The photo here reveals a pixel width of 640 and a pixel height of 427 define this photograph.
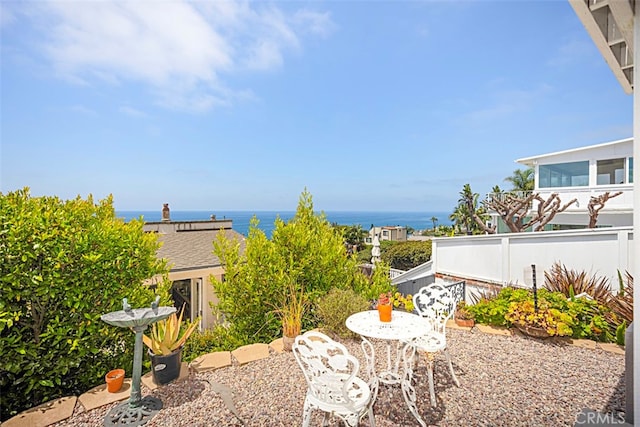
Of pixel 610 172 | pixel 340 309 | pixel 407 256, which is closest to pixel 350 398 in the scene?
pixel 340 309

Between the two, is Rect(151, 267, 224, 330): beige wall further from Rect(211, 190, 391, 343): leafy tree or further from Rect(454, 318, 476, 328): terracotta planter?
Rect(454, 318, 476, 328): terracotta planter

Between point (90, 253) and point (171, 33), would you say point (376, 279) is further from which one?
point (171, 33)

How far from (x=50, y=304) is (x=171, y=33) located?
15.1ft

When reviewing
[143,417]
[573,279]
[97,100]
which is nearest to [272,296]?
[143,417]

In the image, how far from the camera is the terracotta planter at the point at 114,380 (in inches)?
123

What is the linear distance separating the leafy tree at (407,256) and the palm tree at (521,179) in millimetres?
12603

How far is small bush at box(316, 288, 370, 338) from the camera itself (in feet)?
15.5

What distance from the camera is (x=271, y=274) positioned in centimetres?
501

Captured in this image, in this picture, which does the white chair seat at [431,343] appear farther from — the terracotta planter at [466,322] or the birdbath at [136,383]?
the birdbath at [136,383]

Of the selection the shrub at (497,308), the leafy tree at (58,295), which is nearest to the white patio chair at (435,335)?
the shrub at (497,308)

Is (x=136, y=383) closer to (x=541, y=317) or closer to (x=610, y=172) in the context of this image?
(x=541, y=317)

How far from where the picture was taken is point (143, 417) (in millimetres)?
2801

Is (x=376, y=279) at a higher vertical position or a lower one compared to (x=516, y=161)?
lower

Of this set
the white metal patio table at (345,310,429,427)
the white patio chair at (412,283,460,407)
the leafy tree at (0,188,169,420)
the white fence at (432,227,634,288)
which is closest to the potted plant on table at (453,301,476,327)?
the white patio chair at (412,283,460,407)
